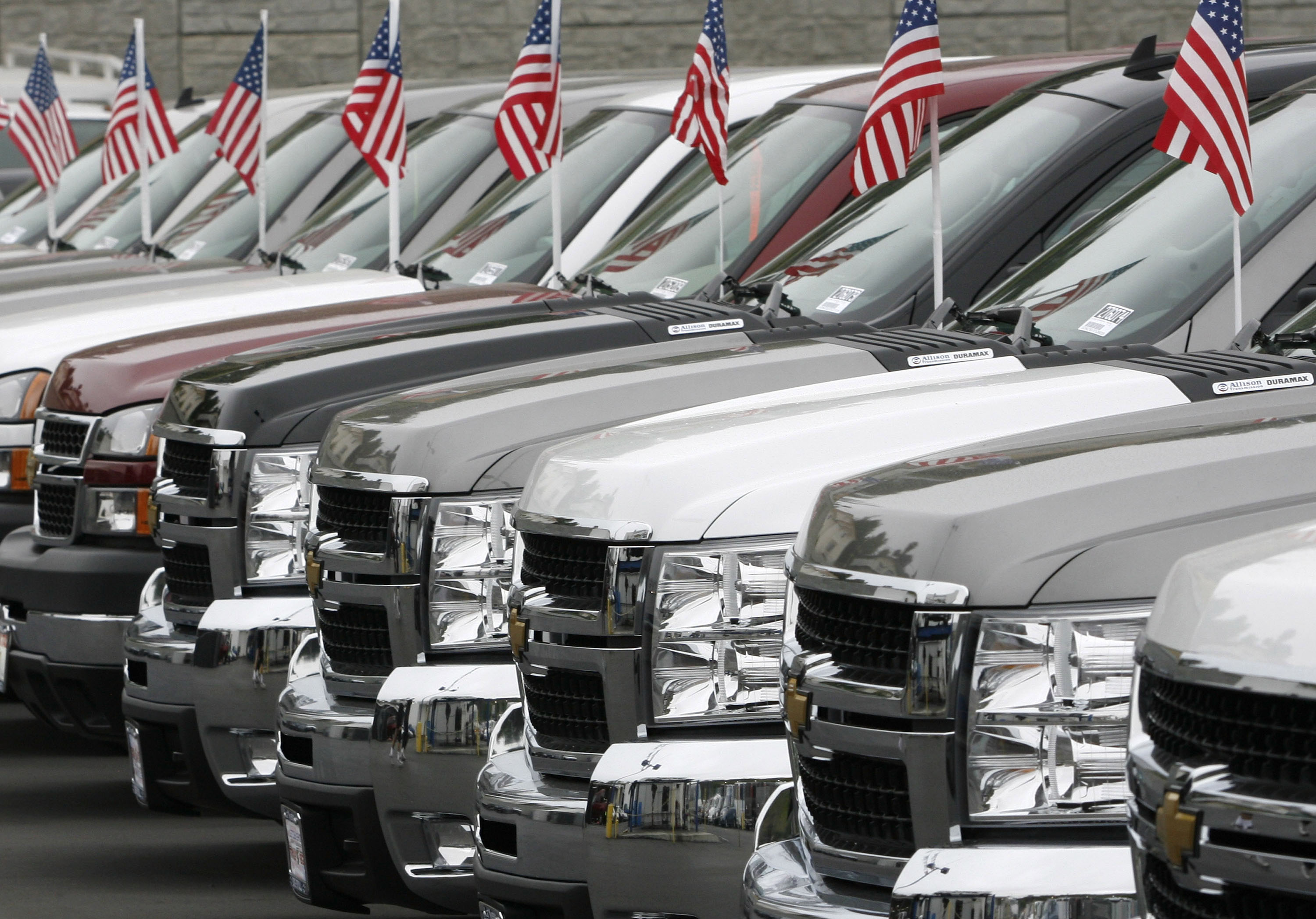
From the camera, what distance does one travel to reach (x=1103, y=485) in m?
3.49

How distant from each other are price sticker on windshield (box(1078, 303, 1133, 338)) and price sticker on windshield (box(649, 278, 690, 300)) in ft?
6.96

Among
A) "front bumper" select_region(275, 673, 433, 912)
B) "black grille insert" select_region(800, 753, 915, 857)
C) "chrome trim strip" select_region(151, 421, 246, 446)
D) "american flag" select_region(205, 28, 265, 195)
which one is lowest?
"front bumper" select_region(275, 673, 433, 912)

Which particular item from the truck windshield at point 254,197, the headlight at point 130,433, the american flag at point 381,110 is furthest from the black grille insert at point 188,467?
the truck windshield at point 254,197

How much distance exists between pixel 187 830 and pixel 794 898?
4.60m

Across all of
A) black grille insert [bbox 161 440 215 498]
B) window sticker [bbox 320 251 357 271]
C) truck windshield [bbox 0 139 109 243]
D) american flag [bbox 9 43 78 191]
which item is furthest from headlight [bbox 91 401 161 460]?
truck windshield [bbox 0 139 109 243]

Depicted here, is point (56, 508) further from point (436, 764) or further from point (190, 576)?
point (436, 764)

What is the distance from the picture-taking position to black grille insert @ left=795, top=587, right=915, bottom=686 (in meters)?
3.52

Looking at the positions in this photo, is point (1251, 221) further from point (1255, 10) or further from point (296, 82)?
point (296, 82)

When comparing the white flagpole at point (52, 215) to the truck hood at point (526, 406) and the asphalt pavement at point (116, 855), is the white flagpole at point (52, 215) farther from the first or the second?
the truck hood at point (526, 406)

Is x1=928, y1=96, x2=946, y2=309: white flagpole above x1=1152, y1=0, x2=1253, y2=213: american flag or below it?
below

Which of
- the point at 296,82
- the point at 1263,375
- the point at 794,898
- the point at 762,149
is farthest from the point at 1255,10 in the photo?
the point at 794,898

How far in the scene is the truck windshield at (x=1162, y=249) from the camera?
18.6 feet

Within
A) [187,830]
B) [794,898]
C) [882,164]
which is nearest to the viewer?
[794,898]

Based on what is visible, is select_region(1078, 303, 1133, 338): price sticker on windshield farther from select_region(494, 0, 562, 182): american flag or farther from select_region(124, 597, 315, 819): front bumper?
select_region(494, 0, 562, 182): american flag
